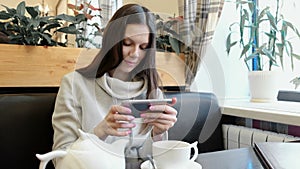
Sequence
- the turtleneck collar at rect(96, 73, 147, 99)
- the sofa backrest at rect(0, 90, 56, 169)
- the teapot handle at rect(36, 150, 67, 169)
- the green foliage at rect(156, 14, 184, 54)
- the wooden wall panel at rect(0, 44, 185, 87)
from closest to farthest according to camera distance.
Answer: the teapot handle at rect(36, 150, 67, 169) → the turtleneck collar at rect(96, 73, 147, 99) → the sofa backrest at rect(0, 90, 56, 169) → the wooden wall panel at rect(0, 44, 185, 87) → the green foliage at rect(156, 14, 184, 54)

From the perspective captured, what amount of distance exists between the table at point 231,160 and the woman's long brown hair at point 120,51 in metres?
0.29

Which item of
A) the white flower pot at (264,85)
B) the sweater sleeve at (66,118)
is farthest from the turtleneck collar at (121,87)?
the white flower pot at (264,85)

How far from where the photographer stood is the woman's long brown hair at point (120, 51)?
0.76m

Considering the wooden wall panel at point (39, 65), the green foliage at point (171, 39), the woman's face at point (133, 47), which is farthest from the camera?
the green foliage at point (171, 39)

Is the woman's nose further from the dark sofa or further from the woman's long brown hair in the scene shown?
the dark sofa

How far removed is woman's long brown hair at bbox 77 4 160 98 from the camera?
29.9 inches

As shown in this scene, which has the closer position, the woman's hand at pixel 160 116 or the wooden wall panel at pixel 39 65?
the woman's hand at pixel 160 116

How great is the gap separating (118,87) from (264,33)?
1.16 meters

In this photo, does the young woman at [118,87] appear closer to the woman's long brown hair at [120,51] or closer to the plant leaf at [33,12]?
the woman's long brown hair at [120,51]

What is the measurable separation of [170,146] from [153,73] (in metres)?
0.34

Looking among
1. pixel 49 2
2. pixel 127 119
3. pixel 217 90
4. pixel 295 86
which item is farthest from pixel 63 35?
pixel 49 2

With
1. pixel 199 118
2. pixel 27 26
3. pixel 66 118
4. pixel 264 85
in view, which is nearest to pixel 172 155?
pixel 66 118

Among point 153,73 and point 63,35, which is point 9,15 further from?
point 153,73

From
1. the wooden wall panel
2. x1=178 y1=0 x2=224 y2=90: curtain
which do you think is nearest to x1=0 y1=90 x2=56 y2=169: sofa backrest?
the wooden wall panel
